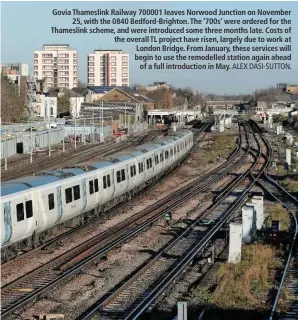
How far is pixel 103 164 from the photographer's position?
2192 cm

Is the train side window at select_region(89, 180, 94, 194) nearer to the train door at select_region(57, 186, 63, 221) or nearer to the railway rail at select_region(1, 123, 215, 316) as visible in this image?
the railway rail at select_region(1, 123, 215, 316)

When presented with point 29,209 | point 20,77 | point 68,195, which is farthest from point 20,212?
point 20,77

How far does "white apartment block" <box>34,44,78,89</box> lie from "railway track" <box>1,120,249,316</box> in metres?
150

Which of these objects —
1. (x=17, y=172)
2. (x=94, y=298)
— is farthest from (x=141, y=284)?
(x=17, y=172)

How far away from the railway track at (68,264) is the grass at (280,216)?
372 cm

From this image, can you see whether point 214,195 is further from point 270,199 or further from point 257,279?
point 257,279

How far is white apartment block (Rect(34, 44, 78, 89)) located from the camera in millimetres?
170875

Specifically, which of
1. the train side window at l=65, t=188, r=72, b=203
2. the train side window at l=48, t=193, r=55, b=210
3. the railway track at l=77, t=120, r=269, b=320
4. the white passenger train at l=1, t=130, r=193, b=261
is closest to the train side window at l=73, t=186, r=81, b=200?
the white passenger train at l=1, t=130, r=193, b=261

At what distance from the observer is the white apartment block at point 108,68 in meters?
194

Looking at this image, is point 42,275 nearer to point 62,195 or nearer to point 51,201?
point 51,201

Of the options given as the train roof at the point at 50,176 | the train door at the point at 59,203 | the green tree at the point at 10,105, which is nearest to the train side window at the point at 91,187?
the train roof at the point at 50,176

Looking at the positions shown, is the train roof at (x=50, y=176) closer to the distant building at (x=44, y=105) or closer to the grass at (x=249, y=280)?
the grass at (x=249, y=280)

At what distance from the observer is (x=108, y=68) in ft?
636

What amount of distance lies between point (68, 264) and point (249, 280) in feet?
14.2
